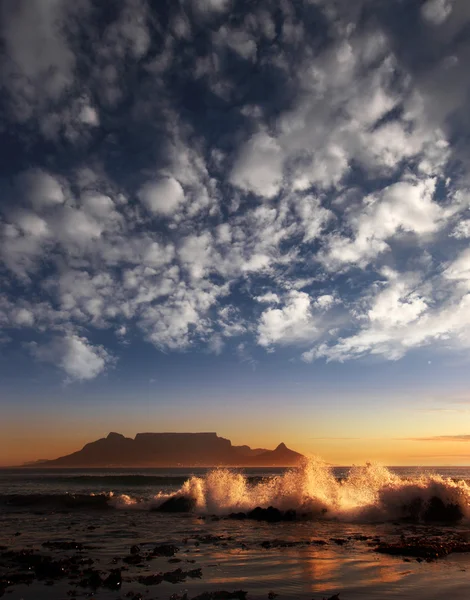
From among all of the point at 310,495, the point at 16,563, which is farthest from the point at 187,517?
the point at 16,563

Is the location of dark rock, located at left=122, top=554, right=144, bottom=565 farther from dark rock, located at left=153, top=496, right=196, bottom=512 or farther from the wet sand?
dark rock, located at left=153, top=496, right=196, bottom=512

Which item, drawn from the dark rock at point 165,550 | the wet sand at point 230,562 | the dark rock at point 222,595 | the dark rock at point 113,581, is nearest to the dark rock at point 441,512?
the wet sand at point 230,562

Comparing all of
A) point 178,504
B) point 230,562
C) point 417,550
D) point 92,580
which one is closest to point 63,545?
point 92,580

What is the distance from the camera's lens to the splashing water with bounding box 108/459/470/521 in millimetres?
25969

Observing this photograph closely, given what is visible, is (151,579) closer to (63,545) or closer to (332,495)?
(63,545)

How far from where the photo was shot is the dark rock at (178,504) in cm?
3071

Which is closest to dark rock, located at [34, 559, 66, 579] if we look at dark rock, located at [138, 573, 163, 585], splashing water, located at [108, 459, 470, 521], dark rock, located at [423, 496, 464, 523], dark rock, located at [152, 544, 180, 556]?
dark rock, located at [138, 573, 163, 585]

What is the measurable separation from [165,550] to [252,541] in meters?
4.32

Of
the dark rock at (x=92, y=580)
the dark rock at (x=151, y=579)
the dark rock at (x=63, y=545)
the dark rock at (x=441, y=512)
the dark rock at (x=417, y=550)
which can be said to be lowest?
the dark rock at (x=441, y=512)

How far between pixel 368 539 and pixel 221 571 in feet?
29.2

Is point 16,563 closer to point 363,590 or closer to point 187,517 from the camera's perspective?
point 363,590

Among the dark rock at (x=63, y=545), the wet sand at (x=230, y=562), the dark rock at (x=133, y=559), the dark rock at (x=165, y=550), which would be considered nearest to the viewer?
the wet sand at (x=230, y=562)

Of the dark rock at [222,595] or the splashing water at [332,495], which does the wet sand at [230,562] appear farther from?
the splashing water at [332,495]

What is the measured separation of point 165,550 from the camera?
50.7 feet
